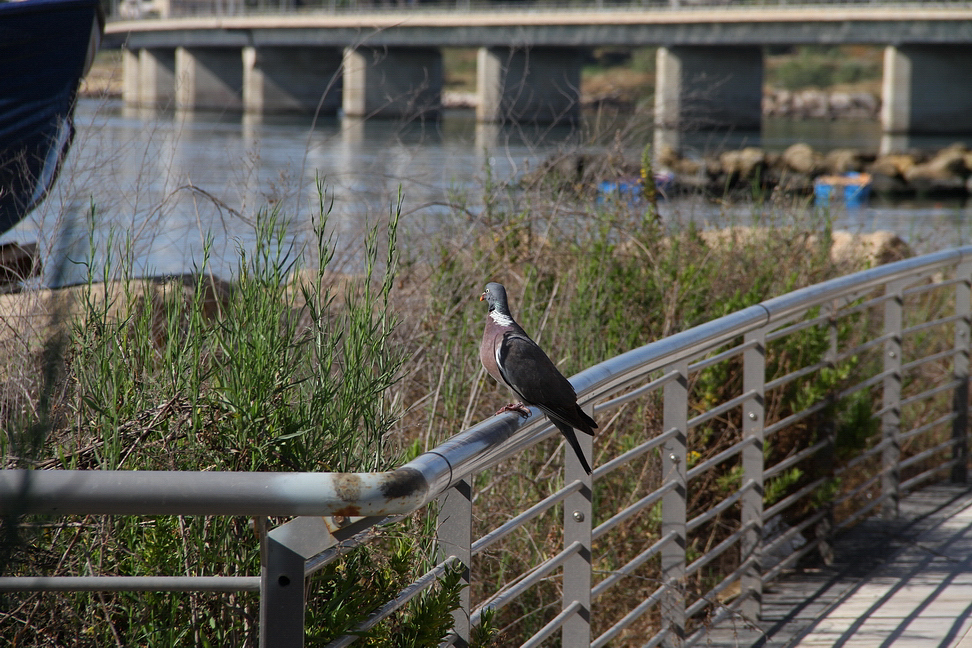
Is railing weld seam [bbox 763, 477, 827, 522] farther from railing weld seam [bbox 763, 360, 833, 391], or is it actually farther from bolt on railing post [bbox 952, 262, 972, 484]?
bolt on railing post [bbox 952, 262, 972, 484]

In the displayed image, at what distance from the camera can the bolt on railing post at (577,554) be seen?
2393 mm

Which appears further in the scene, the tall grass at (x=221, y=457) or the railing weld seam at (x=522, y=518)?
the railing weld seam at (x=522, y=518)

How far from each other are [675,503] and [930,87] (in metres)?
44.7

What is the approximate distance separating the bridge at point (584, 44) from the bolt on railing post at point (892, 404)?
31.7 meters

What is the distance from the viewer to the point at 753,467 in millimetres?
3371

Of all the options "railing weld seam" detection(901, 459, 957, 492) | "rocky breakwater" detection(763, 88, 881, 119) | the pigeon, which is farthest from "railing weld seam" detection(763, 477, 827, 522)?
"rocky breakwater" detection(763, 88, 881, 119)

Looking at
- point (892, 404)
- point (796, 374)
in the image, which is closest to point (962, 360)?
point (892, 404)

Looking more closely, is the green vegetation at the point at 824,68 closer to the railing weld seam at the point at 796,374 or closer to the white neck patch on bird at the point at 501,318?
the railing weld seam at the point at 796,374

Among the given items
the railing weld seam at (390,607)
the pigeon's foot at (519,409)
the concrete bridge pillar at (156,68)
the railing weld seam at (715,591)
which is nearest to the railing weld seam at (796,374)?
the railing weld seam at (715,591)

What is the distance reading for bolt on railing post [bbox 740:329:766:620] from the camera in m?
3.34

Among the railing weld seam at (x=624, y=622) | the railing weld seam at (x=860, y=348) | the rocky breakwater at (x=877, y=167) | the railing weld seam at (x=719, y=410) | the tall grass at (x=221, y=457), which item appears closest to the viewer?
the tall grass at (x=221, y=457)

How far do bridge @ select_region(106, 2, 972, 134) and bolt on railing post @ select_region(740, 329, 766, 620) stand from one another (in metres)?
32.7

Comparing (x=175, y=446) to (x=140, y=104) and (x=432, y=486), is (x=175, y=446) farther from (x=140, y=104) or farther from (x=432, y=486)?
(x=140, y=104)

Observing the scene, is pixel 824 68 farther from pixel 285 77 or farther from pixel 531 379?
pixel 531 379
